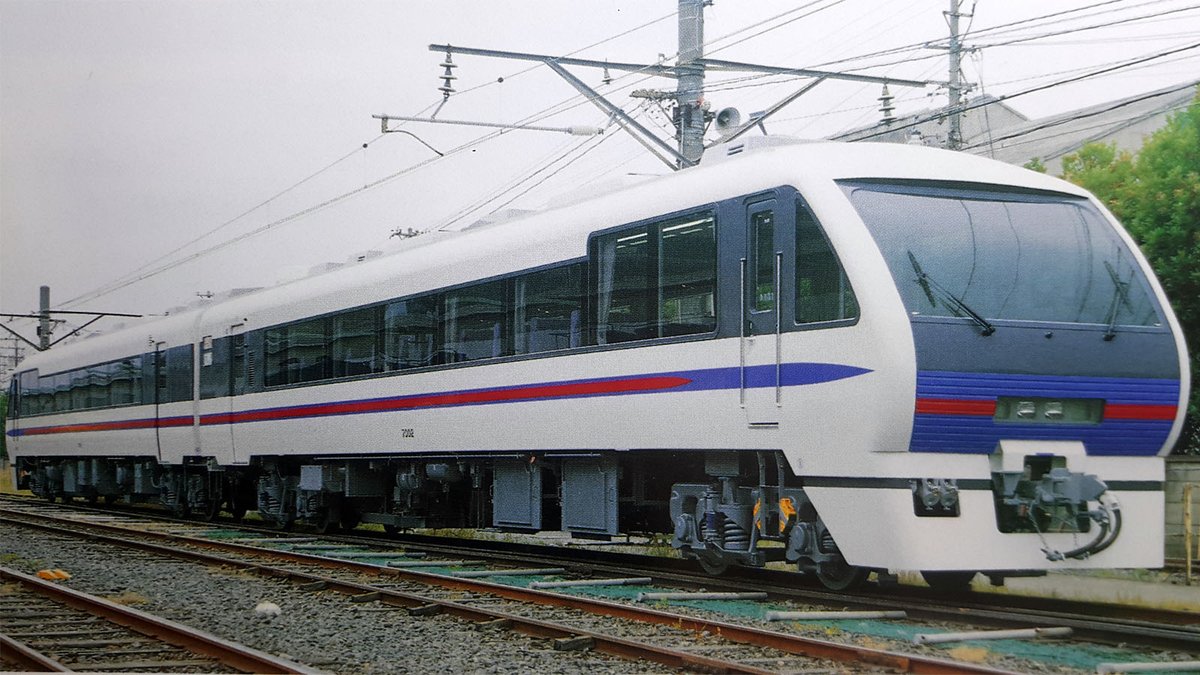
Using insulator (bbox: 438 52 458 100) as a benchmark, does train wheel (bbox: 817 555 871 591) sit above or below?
below

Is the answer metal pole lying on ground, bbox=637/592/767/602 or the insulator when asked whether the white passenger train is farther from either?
the insulator

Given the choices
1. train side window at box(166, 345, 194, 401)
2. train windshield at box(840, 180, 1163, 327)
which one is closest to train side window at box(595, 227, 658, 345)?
train windshield at box(840, 180, 1163, 327)

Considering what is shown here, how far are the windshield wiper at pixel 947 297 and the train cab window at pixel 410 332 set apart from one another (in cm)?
684

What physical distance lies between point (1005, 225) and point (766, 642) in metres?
3.64

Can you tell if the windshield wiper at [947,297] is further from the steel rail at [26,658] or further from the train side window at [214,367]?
the train side window at [214,367]

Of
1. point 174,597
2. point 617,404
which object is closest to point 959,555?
point 617,404

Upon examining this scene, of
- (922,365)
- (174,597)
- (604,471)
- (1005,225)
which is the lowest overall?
(174,597)

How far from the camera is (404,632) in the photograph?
9273 mm

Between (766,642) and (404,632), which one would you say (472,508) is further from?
(766,642)

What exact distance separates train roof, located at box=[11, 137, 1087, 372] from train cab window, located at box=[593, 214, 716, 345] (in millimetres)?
188

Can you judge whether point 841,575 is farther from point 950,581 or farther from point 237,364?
point 237,364

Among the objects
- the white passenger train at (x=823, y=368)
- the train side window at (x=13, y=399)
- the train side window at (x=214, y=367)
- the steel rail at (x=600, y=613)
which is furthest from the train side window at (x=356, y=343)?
the train side window at (x=13, y=399)

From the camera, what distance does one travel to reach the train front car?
30.4ft

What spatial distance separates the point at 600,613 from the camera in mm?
9898
